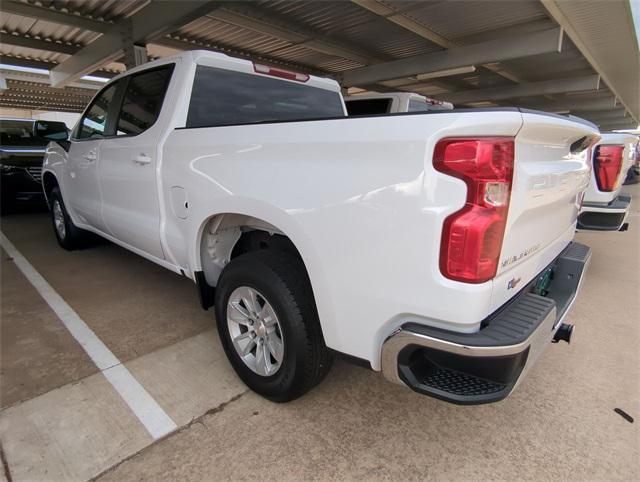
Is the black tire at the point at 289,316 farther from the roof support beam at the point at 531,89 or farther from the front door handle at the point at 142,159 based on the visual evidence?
the roof support beam at the point at 531,89

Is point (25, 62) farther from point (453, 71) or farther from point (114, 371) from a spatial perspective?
point (114, 371)

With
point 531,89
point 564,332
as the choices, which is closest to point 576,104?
point 531,89

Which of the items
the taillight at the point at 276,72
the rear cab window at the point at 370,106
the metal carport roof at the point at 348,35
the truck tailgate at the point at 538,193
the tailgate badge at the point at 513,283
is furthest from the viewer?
the metal carport roof at the point at 348,35

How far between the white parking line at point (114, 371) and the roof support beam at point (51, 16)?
556cm

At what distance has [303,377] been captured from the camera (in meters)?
2.12

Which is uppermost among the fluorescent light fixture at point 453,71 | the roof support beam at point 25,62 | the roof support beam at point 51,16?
the roof support beam at point 51,16

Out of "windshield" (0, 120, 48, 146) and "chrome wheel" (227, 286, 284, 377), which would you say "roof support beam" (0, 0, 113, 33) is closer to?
"windshield" (0, 120, 48, 146)

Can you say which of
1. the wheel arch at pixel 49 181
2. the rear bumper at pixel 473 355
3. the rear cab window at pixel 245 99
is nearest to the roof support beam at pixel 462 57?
the rear cab window at pixel 245 99

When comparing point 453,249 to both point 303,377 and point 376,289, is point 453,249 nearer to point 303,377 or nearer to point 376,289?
point 376,289

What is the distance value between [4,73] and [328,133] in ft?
50.7

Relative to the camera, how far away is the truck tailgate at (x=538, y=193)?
1.60m

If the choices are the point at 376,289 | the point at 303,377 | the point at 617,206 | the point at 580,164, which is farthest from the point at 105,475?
the point at 617,206

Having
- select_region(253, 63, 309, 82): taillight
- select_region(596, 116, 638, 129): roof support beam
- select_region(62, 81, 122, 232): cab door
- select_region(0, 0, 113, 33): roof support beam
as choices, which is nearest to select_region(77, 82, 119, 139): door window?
select_region(62, 81, 122, 232): cab door

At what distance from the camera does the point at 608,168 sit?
13.6 feet
